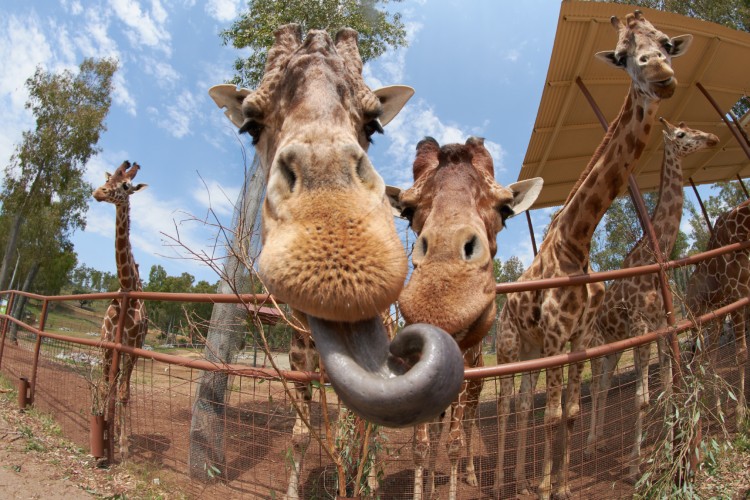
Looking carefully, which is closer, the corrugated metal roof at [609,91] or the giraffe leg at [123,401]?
the giraffe leg at [123,401]

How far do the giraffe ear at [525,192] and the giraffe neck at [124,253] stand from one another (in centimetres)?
549

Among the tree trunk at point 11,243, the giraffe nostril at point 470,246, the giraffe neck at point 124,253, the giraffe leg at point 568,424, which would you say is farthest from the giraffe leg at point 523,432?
the tree trunk at point 11,243

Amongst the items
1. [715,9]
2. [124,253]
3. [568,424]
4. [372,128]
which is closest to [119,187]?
[124,253]

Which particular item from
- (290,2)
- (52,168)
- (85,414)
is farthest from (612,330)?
(52,168)

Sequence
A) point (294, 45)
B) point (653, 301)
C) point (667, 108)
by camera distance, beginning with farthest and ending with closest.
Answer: point (667, 108) < point (653, 301) < point (294, 45)

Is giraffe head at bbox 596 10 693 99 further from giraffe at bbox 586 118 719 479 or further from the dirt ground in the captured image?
the dirt ground

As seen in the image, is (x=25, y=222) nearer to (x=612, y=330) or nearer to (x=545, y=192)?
(x=545, y=192)

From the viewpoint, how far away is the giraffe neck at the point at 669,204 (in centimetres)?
563

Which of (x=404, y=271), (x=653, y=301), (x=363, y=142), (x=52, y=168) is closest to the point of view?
(x=404, y=271)

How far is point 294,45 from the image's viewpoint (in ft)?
8.39

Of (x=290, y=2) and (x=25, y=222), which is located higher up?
(x=290, y=2)

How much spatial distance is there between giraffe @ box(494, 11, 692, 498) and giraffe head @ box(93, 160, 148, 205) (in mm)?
6025

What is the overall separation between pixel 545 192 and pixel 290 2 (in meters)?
7.55

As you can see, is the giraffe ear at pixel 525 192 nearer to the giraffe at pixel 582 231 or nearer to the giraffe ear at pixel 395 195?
the giraffe at pixel 582 231
